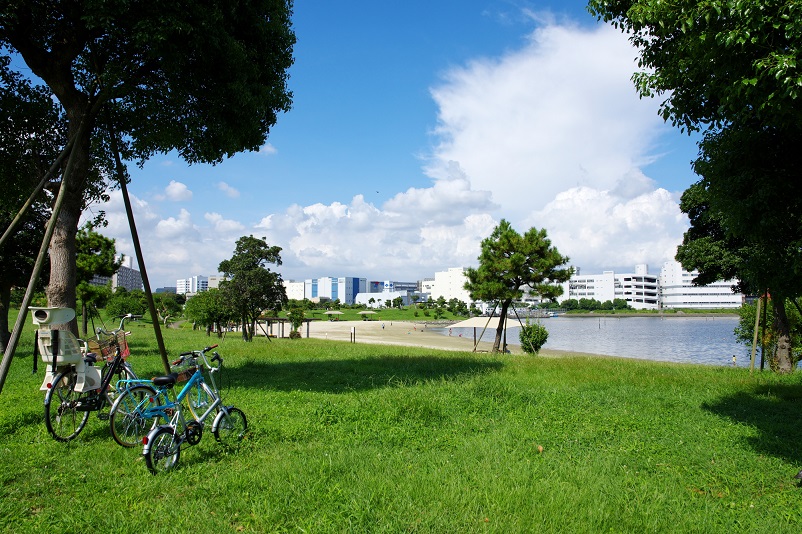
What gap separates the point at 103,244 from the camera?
23.8 meters

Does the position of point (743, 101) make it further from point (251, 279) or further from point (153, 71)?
point (251, 279)

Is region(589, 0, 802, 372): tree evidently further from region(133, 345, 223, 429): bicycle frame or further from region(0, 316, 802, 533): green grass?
region(133, 345, 223, 429): bicycle frame

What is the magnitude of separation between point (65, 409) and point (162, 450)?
2120mm

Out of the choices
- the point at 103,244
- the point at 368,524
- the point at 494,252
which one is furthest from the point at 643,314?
the point at 368,524

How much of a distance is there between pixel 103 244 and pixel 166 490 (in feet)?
75.5

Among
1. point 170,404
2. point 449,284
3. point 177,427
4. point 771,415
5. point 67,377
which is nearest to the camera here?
point 177,427

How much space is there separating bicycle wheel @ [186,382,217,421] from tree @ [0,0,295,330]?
382 cm

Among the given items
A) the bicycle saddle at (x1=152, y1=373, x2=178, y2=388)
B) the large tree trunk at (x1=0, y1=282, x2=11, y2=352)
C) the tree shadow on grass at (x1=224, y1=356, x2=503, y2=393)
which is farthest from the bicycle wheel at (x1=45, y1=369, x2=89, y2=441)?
the large tree trunk at (x1=0, y1=282, x2=11, y2=352)

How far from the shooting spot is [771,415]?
8734 mm

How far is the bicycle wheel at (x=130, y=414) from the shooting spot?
5629 mm

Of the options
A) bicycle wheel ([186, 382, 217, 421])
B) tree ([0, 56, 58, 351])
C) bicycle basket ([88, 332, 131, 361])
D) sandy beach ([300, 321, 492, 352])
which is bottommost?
sandy beach ([300, 321, 492, 352])

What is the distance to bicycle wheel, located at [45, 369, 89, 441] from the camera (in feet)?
20.1

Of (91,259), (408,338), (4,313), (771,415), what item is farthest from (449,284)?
(771,415)

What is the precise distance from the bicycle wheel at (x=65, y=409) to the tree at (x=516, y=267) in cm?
2062
